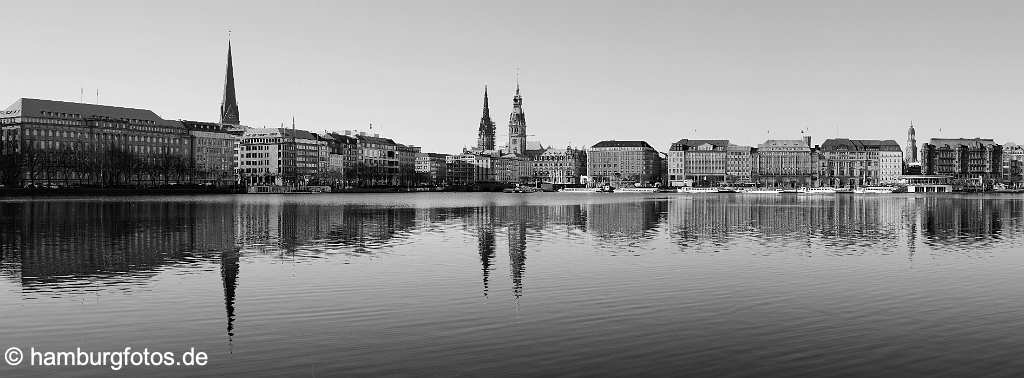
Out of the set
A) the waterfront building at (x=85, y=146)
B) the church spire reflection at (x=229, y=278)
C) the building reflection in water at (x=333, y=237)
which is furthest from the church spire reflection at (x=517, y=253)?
the waterfront building at (x=85, y=146)

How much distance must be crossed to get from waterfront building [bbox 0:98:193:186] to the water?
104 m

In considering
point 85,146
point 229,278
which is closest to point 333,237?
point 229,278

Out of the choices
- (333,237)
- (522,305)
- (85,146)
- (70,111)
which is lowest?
(522,305)

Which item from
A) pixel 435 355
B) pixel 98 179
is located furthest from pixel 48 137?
pixel 435 355

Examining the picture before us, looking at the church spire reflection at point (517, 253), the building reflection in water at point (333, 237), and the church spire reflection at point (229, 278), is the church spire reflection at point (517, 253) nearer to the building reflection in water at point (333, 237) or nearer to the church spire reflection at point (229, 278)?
the building reflection in water at point (333, 237)

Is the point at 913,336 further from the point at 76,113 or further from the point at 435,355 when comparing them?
the point at 76,113

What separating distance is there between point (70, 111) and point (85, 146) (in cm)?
1011

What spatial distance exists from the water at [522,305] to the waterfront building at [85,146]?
340 ft

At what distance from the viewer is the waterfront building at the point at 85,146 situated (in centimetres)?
13075

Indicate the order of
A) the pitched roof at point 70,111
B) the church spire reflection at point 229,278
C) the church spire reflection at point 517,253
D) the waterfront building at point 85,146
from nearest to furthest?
the church spire reflection at point 229,278 < the church spire reflection at point 517,253 < the waterfront building at point 85,146 < the pitched roof at point 70,111

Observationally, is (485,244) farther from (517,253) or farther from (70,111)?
(70,111)

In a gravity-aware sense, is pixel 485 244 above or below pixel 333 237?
below

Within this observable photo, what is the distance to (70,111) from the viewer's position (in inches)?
6786

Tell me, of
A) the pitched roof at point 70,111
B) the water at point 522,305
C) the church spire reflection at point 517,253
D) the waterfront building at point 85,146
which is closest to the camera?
the water at point 522,305
